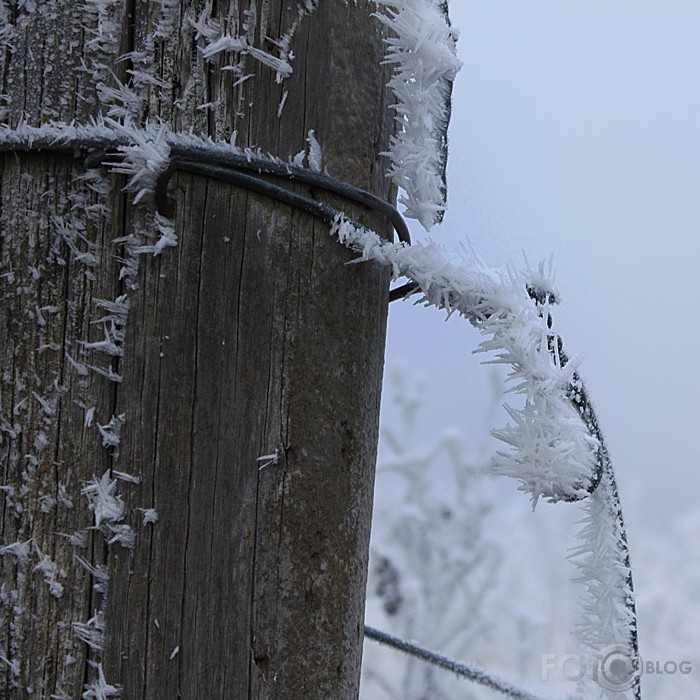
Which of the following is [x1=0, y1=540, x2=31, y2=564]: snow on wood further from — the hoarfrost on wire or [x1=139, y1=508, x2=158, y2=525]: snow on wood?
the hoarfrost on wire

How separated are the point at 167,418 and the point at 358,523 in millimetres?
267

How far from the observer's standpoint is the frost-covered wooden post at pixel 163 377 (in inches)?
31.5

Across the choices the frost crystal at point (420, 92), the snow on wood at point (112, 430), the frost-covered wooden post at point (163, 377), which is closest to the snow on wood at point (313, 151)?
the frost-covered wooden post at point (163, 377)

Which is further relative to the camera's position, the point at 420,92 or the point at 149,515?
the point at 420,92

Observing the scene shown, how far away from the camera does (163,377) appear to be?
809 mm

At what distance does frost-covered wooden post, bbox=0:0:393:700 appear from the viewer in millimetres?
801

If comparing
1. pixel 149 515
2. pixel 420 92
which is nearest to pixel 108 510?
pixel 149 515

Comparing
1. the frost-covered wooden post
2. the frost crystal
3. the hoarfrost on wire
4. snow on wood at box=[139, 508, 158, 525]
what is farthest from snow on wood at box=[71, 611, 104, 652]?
the frost crystal

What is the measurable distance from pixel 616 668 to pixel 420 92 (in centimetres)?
78

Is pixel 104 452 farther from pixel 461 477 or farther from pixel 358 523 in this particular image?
pixel 461 477

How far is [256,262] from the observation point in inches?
32.9

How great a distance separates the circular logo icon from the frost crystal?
0.59 metres

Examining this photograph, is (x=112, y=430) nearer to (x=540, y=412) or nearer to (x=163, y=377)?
(x=163, y=377)

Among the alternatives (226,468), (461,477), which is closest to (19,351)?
(226,468)
